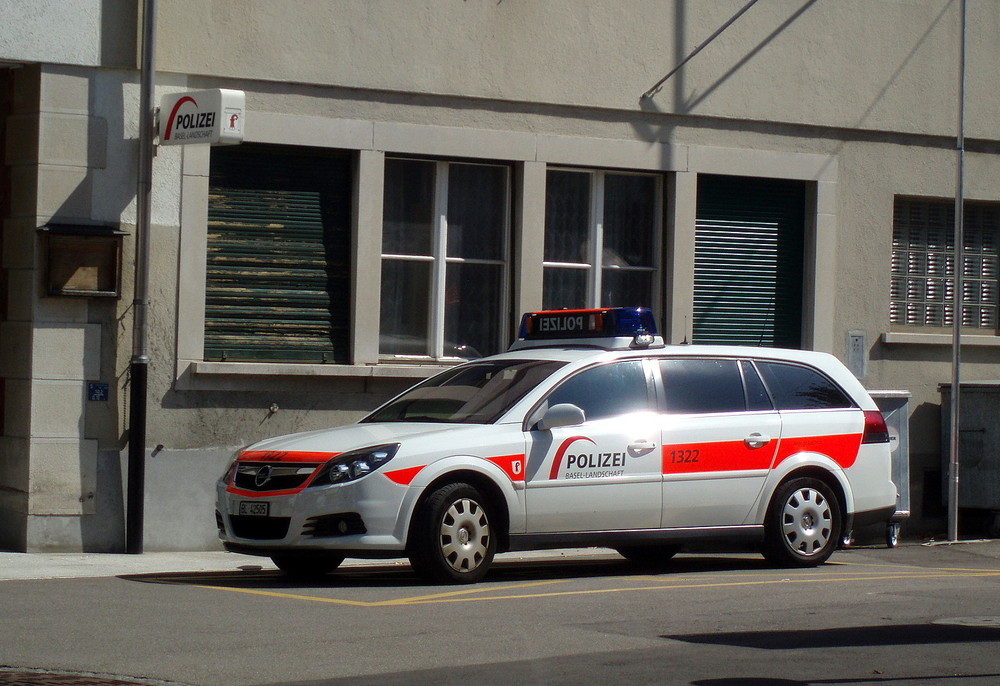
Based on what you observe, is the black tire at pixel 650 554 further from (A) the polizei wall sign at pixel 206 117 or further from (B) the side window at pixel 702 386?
(A) the polizei wall sign at pixel 206 117

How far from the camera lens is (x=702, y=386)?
11336mm

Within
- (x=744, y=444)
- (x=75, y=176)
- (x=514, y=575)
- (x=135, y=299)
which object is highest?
(x=75, y=176)

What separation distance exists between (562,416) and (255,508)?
6.81 ft

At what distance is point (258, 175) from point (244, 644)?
7.14m

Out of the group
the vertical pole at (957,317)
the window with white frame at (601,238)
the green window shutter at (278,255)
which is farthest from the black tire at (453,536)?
the vertical pole at (957,317)

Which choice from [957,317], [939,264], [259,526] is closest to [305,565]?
[259,526]

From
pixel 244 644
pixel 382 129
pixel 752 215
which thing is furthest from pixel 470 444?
pixel 752 215

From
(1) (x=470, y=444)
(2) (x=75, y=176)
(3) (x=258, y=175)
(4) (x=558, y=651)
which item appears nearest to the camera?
(4) (x=558, y=651)

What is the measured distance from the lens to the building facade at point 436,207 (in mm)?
12984

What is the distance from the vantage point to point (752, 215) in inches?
633

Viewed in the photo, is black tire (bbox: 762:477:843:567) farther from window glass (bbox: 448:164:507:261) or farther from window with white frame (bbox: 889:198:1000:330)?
window with white frame (bbox: 889:198:1000:330)

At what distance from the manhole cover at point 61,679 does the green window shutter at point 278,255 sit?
714cm

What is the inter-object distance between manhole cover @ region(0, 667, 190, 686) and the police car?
A: 3181 millimetres

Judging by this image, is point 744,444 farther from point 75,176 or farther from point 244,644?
point 75,176
